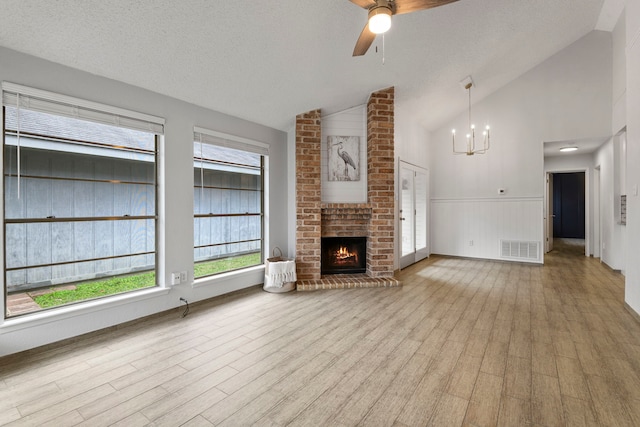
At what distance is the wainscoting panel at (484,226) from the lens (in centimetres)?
589

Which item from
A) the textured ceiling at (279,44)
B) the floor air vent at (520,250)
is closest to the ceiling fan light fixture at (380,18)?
the textured ceiling at (279,44)

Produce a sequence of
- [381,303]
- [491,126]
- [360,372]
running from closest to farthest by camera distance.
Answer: [360,372] < [381,303] < [491,126]

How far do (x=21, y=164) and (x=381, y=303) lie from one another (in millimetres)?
3712

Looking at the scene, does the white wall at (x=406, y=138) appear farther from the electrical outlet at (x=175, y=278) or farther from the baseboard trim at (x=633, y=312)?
the electrical outlet at (x=175, y=278)

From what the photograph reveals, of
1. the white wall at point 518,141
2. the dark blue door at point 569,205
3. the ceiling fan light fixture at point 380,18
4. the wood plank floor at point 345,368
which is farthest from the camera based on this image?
the dark blue door at point 569,205

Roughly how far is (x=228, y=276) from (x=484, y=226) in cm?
540

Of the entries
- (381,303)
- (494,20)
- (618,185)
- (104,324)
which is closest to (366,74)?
(494,20)

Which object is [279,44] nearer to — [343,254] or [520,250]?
[343,254]

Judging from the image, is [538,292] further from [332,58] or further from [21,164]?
[21,164]

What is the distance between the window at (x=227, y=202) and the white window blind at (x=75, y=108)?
1.86ft

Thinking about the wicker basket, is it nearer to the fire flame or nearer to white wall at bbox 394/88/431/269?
the fire flame

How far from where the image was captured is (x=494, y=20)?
363 cm

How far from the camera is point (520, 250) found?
5996 millimetres

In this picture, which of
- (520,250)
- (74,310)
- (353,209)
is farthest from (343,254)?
(520,250)
